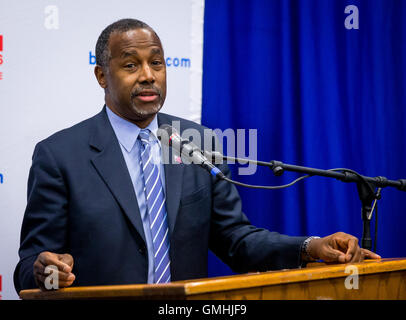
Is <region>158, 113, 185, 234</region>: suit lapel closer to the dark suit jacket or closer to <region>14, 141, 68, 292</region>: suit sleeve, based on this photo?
the dark suit jacket

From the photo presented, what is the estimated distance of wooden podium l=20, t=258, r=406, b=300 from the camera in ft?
3.73

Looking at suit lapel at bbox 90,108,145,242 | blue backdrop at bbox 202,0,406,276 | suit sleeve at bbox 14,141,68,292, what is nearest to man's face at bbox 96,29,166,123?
suit lapel at bbox 90,108,145,242

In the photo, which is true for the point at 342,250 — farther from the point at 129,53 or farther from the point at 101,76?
the point at 101,76

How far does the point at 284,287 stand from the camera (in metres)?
1.27

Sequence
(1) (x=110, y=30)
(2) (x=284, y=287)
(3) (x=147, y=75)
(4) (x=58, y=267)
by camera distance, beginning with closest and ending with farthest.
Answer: (2) (x=284, y=287) < (4) (x=58, y=267) < (3) (x=147, y=75) < (1) (x=110, y=30)

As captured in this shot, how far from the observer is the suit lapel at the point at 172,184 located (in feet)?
7.07

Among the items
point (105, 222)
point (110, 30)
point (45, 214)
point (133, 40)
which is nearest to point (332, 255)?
point (105, 222)

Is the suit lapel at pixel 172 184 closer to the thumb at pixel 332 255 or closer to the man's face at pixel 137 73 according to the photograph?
the man's face at pixel 137 73

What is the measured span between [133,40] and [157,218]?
2.55ft

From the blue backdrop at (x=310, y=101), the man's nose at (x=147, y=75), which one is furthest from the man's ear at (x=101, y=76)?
the blue backdrop at (x=310, y=101)

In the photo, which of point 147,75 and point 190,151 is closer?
point 190,151

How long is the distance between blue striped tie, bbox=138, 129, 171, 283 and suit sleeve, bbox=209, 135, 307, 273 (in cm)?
30

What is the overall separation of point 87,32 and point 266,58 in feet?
3.42

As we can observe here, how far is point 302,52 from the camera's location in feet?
10.0
